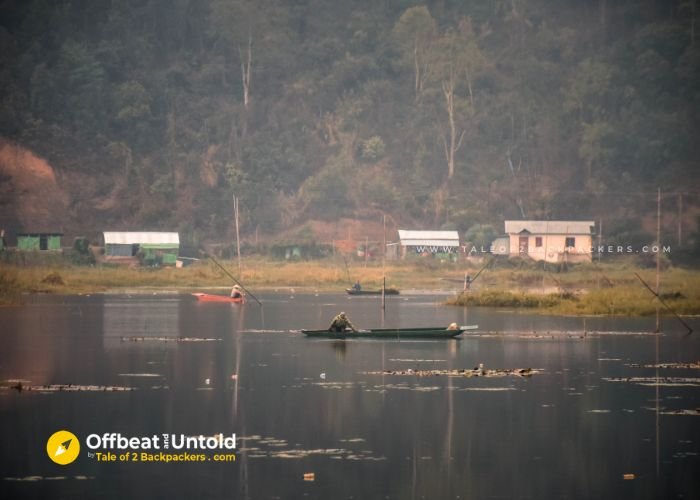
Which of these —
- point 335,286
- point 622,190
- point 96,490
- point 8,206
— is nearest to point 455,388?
point 96,490

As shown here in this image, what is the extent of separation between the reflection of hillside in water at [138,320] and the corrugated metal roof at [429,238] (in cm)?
2969

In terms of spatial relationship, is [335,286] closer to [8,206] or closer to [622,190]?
[8,206]

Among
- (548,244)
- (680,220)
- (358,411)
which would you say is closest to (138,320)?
(358,411)

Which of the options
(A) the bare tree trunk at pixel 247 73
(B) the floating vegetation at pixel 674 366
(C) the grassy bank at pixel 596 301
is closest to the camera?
(B) the floating vegetation at pixel 674 366

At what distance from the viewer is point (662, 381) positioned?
1383 inches

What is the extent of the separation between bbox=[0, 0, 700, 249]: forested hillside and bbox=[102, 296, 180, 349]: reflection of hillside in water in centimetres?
3538

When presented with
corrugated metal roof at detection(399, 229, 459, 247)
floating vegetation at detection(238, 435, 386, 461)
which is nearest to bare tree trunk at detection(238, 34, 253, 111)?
corrugated metal roof at detection(399, 229, 459, 247)

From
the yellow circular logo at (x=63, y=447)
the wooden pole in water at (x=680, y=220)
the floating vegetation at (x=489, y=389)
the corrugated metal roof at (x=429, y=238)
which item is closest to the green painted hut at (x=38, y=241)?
the corrugated metal roof at (x=429, y=238)

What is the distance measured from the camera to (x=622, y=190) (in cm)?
11662

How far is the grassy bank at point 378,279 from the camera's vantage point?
63.5m

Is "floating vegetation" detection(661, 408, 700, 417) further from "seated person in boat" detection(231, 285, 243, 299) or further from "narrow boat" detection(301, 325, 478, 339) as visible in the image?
"seated person in boat" detection(231, 285, 243, 299)

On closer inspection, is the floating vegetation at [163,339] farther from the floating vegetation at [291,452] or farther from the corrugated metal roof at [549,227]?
the corrugated metal roof at [549,227]

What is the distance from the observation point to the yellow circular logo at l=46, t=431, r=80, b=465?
80.3ft

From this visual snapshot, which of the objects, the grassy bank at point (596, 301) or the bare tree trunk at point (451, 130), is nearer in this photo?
the grassy bank at point (596, 301)
